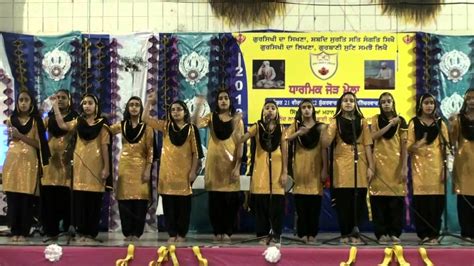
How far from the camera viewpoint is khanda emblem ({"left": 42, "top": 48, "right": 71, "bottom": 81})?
613 centimetres

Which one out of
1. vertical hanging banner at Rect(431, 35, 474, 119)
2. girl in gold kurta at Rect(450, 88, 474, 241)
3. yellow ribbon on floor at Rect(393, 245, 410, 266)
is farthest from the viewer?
Answer: vertical hanging banner at Rect(431, 35, 474, 119)

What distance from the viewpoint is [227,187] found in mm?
5004

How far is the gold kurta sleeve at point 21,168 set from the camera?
486 centimetres

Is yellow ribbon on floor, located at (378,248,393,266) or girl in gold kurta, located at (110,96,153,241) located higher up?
girl in gold kurta, located at (110,96,153,241)

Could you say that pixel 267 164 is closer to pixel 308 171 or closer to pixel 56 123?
pixel 308 171

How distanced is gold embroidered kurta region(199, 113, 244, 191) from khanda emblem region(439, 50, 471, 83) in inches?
94.2

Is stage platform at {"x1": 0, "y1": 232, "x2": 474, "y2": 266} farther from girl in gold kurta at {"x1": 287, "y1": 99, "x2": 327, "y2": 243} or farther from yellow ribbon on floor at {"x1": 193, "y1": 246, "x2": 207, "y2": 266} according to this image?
girl in gold kurta at {"x1": 287, "y1": 99, "x2": 327, "y2": 243}

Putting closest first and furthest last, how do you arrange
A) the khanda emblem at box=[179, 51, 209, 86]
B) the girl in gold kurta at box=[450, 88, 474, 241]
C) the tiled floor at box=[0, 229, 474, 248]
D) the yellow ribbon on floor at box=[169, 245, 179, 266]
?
the yellow ribbon on floor at box=[169, 245, 179, 266]
the tiled floor at box=[0, 229, 474, 248]
the girl in gold kurta at box=[450, 88, 474, 241]
the khanda emblem at box=[179, 51, 209, 86]

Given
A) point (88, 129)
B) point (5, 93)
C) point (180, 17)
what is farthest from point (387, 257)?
point (5, 93)

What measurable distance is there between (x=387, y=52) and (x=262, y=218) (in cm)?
235

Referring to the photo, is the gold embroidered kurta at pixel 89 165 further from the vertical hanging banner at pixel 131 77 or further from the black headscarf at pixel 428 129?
the black headscarf at pixel 428 129

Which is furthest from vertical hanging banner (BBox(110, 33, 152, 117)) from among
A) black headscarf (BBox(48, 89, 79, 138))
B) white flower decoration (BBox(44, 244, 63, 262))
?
white flower decoration (BBox(44, 244, 63, 262))

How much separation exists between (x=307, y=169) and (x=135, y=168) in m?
1.47

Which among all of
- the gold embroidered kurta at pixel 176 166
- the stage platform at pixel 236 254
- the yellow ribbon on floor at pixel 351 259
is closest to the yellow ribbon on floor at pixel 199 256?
the stage platform at pixel 236 254
